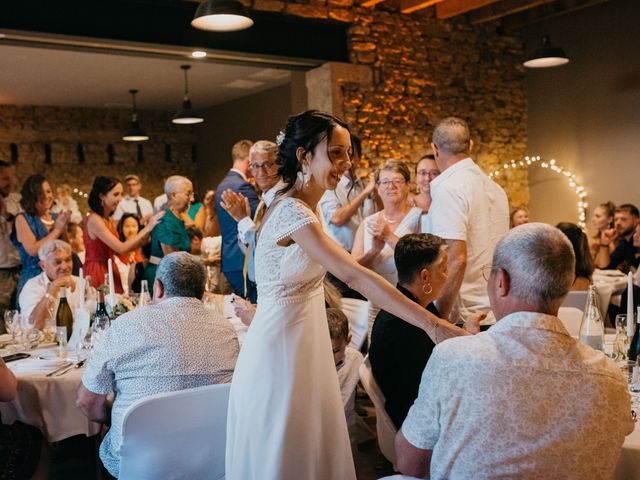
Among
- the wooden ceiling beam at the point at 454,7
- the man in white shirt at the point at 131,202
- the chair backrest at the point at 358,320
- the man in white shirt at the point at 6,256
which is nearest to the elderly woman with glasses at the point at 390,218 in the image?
the chair backrest at the point at 358,320

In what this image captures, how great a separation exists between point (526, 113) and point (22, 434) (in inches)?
328

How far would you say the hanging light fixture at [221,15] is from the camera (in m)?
4.67

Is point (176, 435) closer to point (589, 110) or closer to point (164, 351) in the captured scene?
point (164, 351)

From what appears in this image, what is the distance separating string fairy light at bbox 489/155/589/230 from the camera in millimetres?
8930

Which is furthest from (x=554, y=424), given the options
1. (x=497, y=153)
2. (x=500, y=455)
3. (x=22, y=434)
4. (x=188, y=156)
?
(x=188, y=156)

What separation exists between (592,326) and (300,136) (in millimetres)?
1484

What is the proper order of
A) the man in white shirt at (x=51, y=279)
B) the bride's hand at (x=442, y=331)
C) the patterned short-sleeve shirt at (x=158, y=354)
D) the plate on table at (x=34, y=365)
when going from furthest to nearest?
the man in white shirt at (x=51, y=279) → the plate on table at (x=34, y=365) → the patterned short-sleeve shirt at (x=158, y=354) → the bride's hand at (x=442, y=331)

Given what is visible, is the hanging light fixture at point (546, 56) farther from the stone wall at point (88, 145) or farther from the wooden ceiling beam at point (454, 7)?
the stone wall at point (88, 145)

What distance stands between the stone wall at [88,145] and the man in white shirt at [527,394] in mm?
11997

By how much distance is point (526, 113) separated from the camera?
9.70 meters

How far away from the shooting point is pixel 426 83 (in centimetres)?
844

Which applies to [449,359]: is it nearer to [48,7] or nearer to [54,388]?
[54,388]

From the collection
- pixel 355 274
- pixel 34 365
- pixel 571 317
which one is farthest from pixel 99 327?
pixel 571 317

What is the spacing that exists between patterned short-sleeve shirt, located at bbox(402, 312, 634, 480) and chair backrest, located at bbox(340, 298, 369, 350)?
8.23 ft
